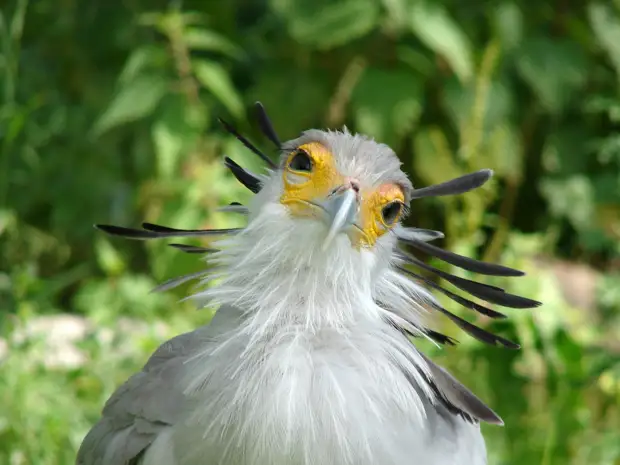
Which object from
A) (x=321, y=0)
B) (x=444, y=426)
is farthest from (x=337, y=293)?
(x=321, y=0)

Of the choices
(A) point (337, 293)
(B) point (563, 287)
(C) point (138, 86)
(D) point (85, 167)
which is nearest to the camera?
(A) point (337, 293)

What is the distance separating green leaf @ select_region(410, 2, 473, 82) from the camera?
2.57 meters

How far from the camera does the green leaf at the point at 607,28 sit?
2.88 meters

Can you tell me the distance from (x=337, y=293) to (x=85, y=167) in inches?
86.0

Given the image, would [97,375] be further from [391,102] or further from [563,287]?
[563,287]

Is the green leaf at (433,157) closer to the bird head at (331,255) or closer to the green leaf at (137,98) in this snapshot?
the green leaf at (137,98)

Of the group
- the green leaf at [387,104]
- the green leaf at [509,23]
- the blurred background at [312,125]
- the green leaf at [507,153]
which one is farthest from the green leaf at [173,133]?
the green leaf at [509,23]

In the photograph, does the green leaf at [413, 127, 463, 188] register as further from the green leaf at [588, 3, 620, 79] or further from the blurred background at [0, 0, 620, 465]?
the green leaf at [588, 3, 620, 79]

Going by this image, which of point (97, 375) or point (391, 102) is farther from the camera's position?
point (391, 102)

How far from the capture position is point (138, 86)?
2.55 m

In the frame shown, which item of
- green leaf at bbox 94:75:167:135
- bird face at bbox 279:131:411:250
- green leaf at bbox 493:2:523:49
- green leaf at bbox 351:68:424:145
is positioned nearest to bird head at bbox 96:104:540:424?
bird face at bbox 279:131:411:250

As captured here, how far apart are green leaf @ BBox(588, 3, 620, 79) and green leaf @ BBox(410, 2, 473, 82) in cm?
57

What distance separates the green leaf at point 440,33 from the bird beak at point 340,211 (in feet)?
5.64

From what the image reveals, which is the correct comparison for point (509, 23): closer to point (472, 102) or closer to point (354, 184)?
point (472, 102)
